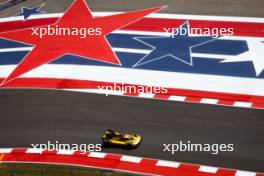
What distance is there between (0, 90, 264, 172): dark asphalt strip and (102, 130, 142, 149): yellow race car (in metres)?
0.29

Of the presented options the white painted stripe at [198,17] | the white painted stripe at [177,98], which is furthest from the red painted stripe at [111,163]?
the white painted stripe at [198,17]

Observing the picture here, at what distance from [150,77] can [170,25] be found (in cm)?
558

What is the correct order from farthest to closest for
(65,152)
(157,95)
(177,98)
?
(157,95), (177,98), (65,152)

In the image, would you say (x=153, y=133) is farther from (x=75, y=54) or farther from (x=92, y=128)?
(x=75, y=54)

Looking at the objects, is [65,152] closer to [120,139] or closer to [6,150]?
[120,139]

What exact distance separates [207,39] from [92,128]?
9.84 meters

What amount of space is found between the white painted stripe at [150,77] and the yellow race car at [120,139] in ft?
14.9

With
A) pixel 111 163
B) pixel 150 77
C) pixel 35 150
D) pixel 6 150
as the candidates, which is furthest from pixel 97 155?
pixel 150 77

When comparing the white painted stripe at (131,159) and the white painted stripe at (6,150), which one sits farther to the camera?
the white painted stripe at (6,150)

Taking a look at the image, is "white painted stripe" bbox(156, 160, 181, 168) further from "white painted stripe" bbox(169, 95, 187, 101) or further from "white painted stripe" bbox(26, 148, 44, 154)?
"white painted stripe" bbox(26, 148, 44, 154)

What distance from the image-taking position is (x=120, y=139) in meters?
20.1

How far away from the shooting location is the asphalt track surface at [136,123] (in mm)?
19469

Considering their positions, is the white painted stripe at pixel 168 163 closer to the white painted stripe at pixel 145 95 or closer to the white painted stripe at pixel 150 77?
the white painted stripe at pixel 145 95

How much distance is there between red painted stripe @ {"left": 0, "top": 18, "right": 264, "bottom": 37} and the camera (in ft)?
88.8
